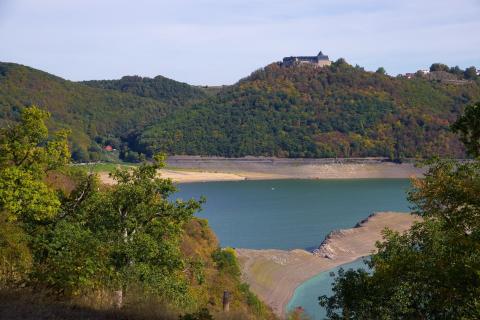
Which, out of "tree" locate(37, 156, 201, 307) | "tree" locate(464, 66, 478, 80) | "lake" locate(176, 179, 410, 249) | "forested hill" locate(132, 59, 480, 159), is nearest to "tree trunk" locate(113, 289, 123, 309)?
"tree" locate(37, 156, 201, 307)

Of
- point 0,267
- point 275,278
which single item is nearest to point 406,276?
point 0,267

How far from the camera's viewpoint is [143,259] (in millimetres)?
6586

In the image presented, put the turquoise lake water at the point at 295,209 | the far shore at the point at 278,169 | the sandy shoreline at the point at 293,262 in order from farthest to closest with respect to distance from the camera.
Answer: the far shore at the point at 278,169
the turquoise lake water at the point at 295,209
the sandy shoreline at the point at 293,262

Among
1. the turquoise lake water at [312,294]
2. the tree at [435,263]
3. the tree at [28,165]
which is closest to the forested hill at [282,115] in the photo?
the turquoise lake water at [312,294]

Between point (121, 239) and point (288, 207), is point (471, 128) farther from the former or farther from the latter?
point (288, 207)

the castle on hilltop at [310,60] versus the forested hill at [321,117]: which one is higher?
the castle on hilltop at [310,60]

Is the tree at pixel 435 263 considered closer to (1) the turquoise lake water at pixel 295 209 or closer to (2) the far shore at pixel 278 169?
(1) the turquoise lake water at pixel 295 209

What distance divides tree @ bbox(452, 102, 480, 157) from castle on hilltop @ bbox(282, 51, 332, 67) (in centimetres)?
8474

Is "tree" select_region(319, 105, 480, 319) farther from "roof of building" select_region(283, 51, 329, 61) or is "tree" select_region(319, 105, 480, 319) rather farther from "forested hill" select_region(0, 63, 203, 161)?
"roof of building" select_region(283, 51, 329, 61)

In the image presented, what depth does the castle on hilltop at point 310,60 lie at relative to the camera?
8925 centimetres

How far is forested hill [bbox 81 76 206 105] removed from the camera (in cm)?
10900

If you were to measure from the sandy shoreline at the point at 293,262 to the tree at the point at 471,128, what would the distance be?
13503mm

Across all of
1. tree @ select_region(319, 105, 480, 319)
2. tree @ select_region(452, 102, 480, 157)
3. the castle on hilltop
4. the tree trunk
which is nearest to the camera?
tree @ select_region(452, 102, 480, 157)

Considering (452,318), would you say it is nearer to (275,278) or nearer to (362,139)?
(275,278)
